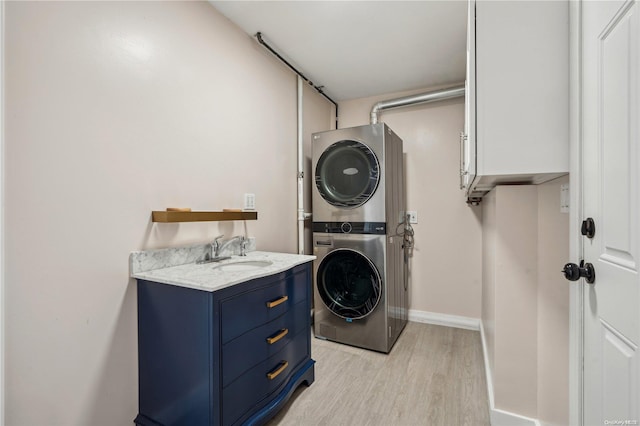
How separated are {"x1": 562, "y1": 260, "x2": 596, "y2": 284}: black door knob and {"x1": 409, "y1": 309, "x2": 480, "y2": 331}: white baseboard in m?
2.08

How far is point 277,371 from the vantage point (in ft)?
5.06

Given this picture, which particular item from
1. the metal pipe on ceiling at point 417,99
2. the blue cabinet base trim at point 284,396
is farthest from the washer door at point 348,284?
the metal pipe on ceiling at point 417,99

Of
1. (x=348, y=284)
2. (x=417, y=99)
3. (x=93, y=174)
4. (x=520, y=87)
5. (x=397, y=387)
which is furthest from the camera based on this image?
(x=417, y=99)

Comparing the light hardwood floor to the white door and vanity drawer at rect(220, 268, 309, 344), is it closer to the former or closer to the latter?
vanity drawer at rect(220, 268, 309, 344)

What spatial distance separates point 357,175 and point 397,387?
1554 millimetres

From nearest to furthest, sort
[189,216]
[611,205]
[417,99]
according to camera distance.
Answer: [611,205], [189,216], [417,99]

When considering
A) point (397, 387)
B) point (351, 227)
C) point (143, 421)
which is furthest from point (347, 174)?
point (143, 421)

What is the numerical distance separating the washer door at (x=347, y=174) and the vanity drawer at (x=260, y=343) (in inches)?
39.2

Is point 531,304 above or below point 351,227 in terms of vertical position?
below

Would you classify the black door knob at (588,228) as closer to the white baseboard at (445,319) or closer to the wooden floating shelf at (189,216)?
the wooden floating shelf at (189,216)

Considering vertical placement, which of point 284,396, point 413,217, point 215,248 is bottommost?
point 284,396

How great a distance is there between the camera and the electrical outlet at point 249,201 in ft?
6.82

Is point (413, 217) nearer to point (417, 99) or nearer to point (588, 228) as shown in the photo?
point (417, 99)

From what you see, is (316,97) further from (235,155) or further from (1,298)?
(1,298)
